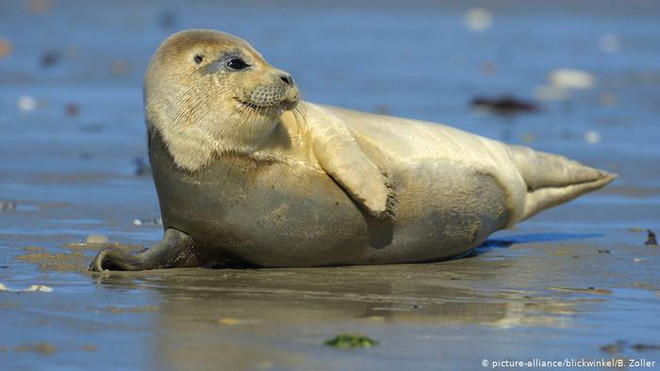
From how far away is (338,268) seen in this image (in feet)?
22.2

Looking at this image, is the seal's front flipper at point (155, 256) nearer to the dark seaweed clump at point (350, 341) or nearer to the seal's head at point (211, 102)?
the seal's head at point (211, 102)

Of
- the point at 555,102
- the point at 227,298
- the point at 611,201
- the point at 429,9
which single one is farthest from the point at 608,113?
the point at 429,9

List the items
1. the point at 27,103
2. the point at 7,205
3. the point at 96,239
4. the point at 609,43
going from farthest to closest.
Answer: the point at 609,43 < the point at 27,103 < the point at 7,205 < the point at 96,239

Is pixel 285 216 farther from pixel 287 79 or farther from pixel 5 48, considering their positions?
pixel 5 48

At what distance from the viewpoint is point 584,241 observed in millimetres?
7703

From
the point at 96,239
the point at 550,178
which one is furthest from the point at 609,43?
the point at 96,239

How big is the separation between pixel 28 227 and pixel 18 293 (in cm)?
180

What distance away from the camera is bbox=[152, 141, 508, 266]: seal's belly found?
21.4ft

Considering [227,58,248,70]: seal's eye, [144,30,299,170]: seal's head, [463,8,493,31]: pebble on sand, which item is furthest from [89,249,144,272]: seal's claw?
[463,8,493,31]: pebble on sand

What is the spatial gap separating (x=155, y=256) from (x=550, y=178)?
243 cm

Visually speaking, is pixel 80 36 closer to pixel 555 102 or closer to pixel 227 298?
pixel 555 102

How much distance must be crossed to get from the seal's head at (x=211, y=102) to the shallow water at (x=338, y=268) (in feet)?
1.87

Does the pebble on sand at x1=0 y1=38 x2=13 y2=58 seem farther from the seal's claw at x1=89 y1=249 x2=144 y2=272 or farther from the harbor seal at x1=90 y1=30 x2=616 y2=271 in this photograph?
the seal's claw at x1=89 y1=249 x2=144 y2=272

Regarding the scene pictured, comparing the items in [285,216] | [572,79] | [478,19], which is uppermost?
[478,19]
